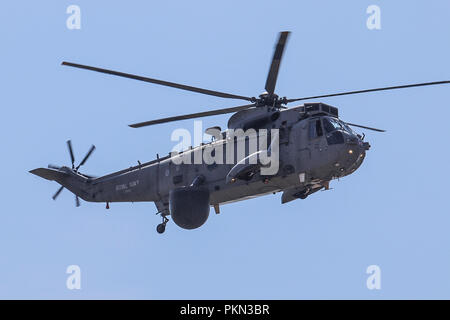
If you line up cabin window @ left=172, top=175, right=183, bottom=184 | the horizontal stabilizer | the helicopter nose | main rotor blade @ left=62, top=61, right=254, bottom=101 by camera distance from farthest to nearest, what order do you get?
the horizontal stabilizer < cabin window @ left=172, top=175, right=183, bottom=184 < the helicopter nose < main rotor blade @ left=62, top=61, right=254, bottom=101

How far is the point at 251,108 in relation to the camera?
34219 mm

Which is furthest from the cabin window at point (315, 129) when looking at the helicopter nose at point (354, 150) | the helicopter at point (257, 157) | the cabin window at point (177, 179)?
the cabin window at point (177, 179)

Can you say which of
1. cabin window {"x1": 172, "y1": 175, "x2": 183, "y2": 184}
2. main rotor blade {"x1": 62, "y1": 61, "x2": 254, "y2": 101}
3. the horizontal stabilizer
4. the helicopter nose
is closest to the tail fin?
the horizontal stabilizer

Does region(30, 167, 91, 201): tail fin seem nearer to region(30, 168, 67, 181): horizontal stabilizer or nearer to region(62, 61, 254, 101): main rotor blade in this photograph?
region(30, 168, 67, 181): horizontal stabilizer

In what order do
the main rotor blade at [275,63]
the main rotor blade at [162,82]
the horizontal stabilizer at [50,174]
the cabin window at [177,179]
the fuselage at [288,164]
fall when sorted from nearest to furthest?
1. the main rotor blade at [162,82]
2. the fuselage at [288,164]
3. the main rotor blade at [275,63]
4. the cabin window at [177,179]
5. the horizontal stabilizer at [50,174]

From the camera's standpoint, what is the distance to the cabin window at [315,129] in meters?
32.2

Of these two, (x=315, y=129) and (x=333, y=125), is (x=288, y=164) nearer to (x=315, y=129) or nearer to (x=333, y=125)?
(x=315, y=129)

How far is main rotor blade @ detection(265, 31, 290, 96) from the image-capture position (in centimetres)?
3225

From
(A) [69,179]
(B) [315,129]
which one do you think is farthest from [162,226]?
(B) [315,129]

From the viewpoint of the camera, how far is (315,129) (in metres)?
32.4

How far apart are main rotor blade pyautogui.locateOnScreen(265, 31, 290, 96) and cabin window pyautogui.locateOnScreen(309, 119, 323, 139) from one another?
8.72ft

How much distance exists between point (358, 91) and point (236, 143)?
233 inches

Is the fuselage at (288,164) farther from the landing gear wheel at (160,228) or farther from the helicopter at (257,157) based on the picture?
the landing gear wheel at (160,228)
